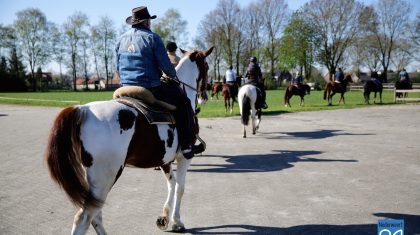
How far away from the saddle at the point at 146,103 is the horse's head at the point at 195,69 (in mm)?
1228

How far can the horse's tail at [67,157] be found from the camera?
3348mm

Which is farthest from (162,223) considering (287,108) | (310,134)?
(287,108)

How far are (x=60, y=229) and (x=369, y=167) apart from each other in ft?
21.3

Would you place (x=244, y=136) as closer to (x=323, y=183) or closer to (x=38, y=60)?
(x=323, y=183)

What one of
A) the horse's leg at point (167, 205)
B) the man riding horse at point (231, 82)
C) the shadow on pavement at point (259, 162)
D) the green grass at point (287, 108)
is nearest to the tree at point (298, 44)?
the green grass at point (287, 108)

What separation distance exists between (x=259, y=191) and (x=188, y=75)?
2.51 m

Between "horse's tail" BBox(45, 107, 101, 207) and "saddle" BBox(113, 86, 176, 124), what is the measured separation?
72 centimetres

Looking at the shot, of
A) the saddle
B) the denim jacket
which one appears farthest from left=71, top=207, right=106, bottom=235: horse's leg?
the denim jacket

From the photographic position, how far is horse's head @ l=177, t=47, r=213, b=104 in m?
5.38

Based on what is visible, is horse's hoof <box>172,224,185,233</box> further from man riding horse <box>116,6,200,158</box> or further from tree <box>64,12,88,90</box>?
tree <box>64,12,88,90</box>

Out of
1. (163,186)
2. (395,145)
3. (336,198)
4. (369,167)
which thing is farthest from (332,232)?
(395,145)

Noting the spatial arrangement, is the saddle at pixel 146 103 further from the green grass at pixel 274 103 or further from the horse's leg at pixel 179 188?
the green grass at pixel 274 103

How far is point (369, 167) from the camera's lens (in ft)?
25.4

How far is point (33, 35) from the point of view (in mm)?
68500
